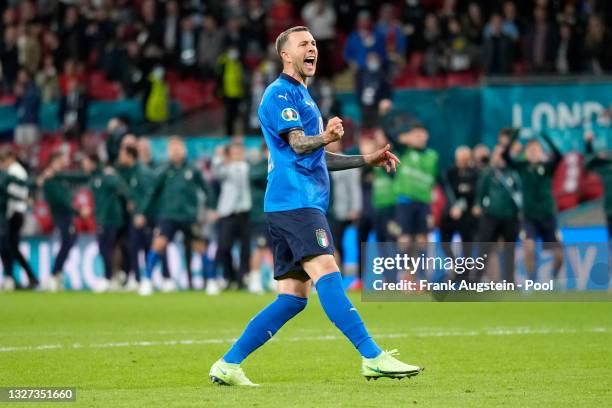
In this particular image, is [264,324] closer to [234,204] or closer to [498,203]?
[498,203]

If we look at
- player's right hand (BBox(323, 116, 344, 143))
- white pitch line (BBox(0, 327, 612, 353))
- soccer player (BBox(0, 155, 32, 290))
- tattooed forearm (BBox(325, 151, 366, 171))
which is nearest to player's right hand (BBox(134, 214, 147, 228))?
soccer player (BBox(0, 155, 32, 290))

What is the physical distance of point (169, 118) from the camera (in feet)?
92.4

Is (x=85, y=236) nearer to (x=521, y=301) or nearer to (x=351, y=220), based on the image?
(x=351, y=220)

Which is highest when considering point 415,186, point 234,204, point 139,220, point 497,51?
point 497,51

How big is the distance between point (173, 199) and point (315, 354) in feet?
34.2

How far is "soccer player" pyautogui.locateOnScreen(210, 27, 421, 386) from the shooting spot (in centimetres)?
868

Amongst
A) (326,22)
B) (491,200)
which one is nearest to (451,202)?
(491,200)

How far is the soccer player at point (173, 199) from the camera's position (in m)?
21.2

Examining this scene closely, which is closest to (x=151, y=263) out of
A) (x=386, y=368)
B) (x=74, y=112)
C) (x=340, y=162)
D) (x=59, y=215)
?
(x=59, y=215)

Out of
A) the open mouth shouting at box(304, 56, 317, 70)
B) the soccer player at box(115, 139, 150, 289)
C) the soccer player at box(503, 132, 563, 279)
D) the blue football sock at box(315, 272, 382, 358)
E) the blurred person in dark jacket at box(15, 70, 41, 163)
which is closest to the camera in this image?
the blue football sock at box(315, 272, 382, 358)

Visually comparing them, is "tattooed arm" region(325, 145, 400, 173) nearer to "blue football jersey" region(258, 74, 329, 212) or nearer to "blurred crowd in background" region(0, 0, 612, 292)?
"blue football jersey" region(258, 74, 329, 212)

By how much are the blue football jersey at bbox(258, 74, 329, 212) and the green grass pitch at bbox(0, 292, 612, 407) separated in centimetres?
122

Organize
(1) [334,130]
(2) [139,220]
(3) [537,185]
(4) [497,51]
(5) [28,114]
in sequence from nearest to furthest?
(1) [334,130] < (3) [537,185] < (2) [139,220] < (4) [497,51] < (5) [28,114]

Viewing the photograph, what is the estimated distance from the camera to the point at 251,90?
26641mm
